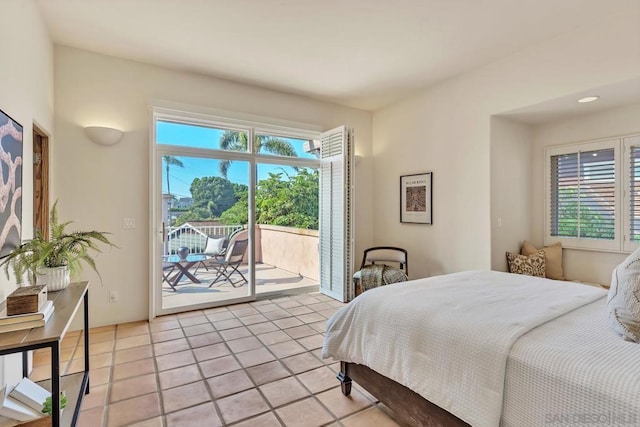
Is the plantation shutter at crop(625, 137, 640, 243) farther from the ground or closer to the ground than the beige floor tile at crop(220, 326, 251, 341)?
farther from the ground

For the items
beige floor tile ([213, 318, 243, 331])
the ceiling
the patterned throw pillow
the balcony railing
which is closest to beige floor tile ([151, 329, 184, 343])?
beige floor tile ([213, 318, 243, 331])

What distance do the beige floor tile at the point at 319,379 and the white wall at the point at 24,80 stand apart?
178 centimetres

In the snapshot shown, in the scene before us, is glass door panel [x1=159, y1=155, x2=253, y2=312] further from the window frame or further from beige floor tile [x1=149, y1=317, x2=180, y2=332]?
the window frame

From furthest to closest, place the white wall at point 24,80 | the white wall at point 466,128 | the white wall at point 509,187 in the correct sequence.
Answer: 1. the white wall at point 509,187
2. the white wall at point 466,128
3. the white wall at point 24,80

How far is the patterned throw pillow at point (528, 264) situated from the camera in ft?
11.5

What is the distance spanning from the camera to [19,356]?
86.3 inches

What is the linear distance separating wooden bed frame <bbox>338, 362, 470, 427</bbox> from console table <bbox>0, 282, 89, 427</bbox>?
57.6 inches

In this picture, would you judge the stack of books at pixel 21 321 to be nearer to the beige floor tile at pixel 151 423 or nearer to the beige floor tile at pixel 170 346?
the beige floor tile at pixel 151 423

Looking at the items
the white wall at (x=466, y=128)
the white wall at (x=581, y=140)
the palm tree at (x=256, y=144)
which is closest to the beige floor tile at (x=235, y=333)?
the palm tree at (x=256, y=144)

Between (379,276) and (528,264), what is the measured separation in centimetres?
162

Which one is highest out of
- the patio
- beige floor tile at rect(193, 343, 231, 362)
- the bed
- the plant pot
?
the plant pot

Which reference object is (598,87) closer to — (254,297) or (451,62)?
(451,62)

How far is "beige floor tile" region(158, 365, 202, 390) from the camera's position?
226cm

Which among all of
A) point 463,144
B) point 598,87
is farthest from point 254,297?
point 598,87
